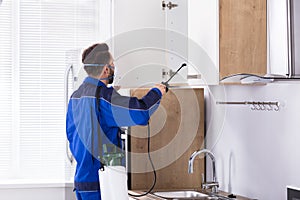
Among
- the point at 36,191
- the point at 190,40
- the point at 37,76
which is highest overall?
the point at 190,40

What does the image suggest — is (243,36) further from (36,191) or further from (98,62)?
(36,191)

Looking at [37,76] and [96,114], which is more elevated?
[37,76]

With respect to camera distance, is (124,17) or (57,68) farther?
(57,68)

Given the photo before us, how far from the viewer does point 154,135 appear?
3340mm

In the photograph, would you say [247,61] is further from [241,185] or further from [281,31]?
[241,185]

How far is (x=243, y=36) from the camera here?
2.64 m

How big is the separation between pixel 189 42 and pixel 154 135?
26.3 inches

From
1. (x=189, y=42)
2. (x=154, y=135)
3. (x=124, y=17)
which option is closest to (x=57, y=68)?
(x=124, y=17)

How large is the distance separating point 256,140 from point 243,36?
1.85 feet

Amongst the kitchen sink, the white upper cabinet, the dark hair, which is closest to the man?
the dark hair

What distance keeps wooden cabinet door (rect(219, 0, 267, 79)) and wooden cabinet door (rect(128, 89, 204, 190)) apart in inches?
29.5

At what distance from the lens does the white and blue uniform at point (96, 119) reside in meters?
2.90

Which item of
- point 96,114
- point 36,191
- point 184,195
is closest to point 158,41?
point 96,114

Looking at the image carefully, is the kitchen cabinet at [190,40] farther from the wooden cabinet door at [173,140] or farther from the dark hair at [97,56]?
the dark hair at [97,56]
